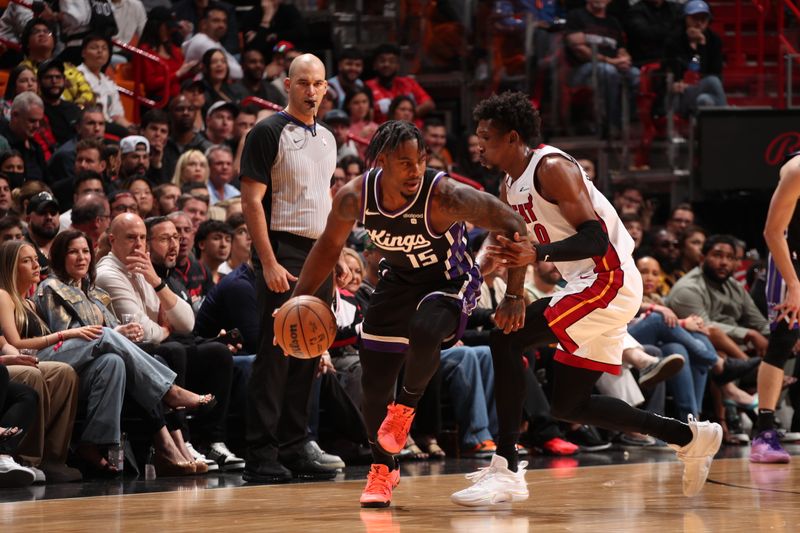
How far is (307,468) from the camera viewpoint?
21.5ft

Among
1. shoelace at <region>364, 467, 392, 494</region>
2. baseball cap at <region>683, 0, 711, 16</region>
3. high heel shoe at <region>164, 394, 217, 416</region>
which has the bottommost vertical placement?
high heel shoe at <region>164, 394, 217, 416</region>

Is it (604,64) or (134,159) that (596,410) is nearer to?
(134,159)

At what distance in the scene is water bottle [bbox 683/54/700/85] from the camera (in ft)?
40.0

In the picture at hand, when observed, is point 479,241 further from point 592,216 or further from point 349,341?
point 592,216

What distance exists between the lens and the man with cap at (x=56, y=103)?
1027 centimetres

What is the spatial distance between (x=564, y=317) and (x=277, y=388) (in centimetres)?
188

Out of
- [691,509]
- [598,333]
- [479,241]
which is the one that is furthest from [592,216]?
[479,241]

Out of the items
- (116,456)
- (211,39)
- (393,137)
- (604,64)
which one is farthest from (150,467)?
(211,39)

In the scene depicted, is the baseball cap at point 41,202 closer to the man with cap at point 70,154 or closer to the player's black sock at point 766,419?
the man with cap at point 70,154

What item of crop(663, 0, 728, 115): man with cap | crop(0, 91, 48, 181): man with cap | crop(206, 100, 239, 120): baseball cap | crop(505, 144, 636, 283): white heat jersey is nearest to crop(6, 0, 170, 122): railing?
crop(206, 100, 239, 120): baseball cap

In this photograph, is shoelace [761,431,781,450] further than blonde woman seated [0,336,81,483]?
Yes

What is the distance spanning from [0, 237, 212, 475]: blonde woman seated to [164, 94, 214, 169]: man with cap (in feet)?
12.6

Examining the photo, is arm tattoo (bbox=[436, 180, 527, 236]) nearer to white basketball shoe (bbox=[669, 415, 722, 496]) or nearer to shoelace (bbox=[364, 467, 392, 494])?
shoelace (bbox=[364, 467, 392, 494])

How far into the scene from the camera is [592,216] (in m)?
5.14
